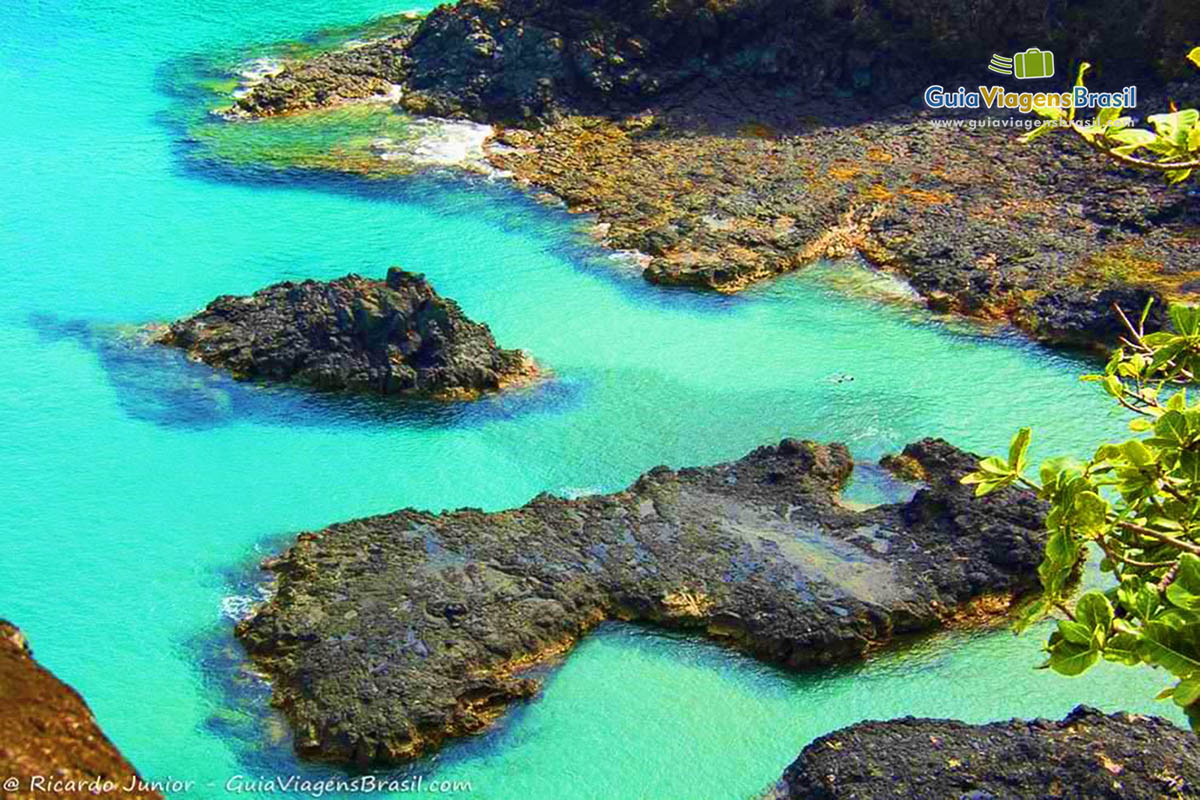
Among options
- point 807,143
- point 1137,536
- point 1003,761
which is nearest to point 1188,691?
point 1137,536

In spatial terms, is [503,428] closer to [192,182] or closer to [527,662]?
[527,662]

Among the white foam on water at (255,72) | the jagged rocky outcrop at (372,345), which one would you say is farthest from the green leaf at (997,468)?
the white foam on water at (255,72)

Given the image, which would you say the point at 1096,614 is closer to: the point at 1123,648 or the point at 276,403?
the point at 1123,648

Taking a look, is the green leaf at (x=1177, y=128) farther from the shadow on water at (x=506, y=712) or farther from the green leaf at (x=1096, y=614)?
the shadow on water at (x=506, y=712)

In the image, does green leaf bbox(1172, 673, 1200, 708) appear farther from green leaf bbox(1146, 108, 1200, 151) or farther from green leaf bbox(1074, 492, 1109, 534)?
green leaf bbox(1146, 108, 1200, 151)

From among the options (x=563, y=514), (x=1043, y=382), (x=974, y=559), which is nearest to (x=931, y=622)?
(x=974, y=559)

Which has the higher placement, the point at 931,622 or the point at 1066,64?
the point at 1066,64
